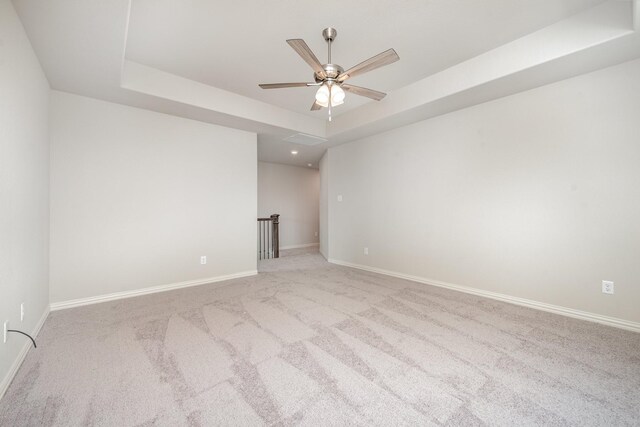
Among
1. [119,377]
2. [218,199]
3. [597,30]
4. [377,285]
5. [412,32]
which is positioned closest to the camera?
[119,377]

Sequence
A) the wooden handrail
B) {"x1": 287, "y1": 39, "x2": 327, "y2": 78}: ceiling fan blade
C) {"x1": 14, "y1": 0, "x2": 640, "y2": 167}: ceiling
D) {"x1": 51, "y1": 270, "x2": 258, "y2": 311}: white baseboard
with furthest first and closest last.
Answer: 1. the wooden handrail
2. {"x1": 51, "y1": 270, "x2": 258, "y2": 311}: white baseboard
3. {"x1": 14, "y1": 0, "x2": 640, "y2": 167}: ceiling
4. {"x1": 287, "y1": 39, "x2": 327, "y2": 78}: ceiling fan blade

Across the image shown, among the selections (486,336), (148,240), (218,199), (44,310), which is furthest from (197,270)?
(486,336)

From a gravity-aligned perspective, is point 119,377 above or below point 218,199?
below

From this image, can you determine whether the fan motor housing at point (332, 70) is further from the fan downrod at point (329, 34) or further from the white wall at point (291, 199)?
the white wall at point (291, 199)

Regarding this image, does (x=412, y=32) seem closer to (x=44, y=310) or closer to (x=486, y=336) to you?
(x=486, y=336)

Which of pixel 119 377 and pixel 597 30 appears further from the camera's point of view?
pixel 597 30

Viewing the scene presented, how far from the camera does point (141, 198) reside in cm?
337

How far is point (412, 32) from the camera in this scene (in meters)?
2.40

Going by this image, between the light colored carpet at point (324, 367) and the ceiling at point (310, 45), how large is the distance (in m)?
2.41

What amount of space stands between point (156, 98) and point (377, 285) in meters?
3.68

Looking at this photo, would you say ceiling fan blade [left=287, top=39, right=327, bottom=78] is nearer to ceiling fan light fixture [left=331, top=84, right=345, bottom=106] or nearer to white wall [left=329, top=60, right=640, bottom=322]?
ceiling fan light fixture [left=331, top=84, right=345, bottom=106]

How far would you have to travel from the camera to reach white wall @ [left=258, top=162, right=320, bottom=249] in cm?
727

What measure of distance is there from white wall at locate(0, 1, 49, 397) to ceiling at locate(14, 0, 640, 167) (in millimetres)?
255

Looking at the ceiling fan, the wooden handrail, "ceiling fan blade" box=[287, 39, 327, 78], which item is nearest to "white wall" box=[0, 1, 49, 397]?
the ceiling fan
